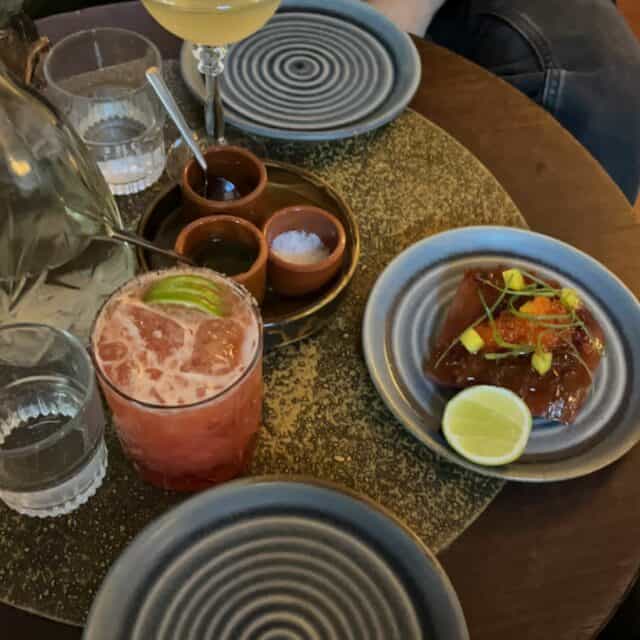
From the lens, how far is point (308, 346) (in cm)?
91

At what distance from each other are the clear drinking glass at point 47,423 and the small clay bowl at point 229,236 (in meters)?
0.17

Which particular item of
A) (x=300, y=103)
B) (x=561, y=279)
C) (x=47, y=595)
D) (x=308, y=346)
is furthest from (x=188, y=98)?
(x=47, y=595)

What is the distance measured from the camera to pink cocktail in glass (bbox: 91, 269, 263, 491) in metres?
0.69

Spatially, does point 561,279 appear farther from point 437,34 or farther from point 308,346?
point 437,34

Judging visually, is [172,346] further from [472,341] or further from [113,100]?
[113,100]

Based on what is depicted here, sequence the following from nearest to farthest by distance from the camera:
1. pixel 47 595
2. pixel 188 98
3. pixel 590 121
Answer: pixel 47 595 < pixel 188 98 < pixel 590 121

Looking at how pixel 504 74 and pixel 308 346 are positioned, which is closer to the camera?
pixel 308 346

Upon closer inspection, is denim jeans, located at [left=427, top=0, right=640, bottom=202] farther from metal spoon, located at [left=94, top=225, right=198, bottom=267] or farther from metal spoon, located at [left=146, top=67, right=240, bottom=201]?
metal spoon, located at [left=94, top=225, right=198, bottom=267]

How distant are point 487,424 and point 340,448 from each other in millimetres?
152

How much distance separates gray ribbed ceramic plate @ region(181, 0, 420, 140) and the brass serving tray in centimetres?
10

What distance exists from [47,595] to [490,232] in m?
0.65

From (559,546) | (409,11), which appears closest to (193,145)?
(559,546)

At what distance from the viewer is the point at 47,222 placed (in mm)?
864

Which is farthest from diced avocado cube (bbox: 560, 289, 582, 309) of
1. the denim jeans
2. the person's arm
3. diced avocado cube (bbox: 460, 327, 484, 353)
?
the person's arm
